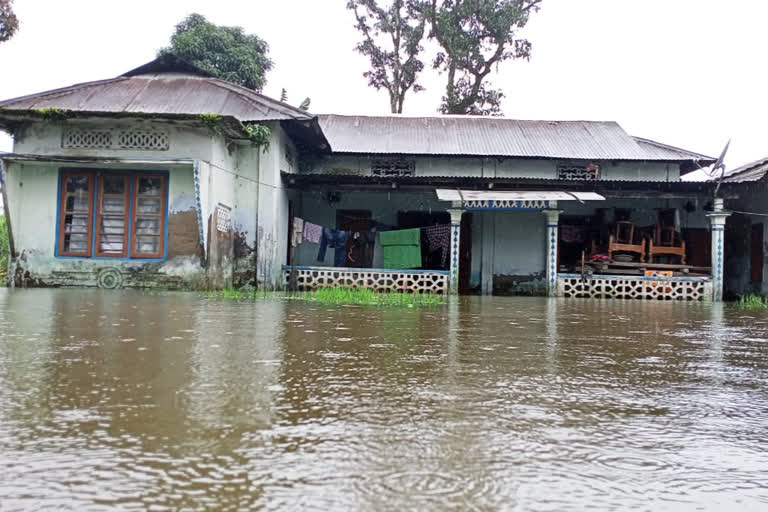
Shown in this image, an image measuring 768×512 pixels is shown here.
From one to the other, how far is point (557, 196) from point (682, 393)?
10.4 metres

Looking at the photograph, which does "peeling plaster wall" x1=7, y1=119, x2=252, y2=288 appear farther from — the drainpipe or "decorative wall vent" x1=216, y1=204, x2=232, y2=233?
"decorative wall vent" x1=216, y1=204, x2=232, y2=233

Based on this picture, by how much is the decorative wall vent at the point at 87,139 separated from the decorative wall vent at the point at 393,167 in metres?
6.17

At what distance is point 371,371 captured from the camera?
91.6 inches

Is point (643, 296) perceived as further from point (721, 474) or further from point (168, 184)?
point (721, 474)

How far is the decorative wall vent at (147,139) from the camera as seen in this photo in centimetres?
1037

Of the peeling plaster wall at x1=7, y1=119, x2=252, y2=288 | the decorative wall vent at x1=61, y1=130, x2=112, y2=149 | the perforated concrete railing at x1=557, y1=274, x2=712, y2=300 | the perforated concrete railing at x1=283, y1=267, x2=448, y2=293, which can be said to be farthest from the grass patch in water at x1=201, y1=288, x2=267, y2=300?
the perforated concrete railing at x1=557, y1=274, x2=712, y2=300

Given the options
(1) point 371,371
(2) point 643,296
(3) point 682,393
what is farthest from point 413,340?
(2) point 643,296

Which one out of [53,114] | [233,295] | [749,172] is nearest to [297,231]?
[233,295]

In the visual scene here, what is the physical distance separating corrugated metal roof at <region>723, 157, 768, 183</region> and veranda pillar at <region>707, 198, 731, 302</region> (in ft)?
2.20

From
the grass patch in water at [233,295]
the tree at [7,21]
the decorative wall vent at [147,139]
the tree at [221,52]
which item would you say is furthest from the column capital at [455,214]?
the tree at [221,52]

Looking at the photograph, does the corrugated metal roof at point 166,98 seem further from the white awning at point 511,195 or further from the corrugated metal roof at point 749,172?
the corrugated metal roof at point 749,172

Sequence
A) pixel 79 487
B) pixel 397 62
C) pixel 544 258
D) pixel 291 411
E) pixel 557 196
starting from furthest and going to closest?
pixel 397 62 < pixel 544 258 < pixel 557 196 < pixel 291 411 < pixel 79 487

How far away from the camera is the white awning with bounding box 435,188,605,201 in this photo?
466 inches

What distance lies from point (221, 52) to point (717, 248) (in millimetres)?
16963
